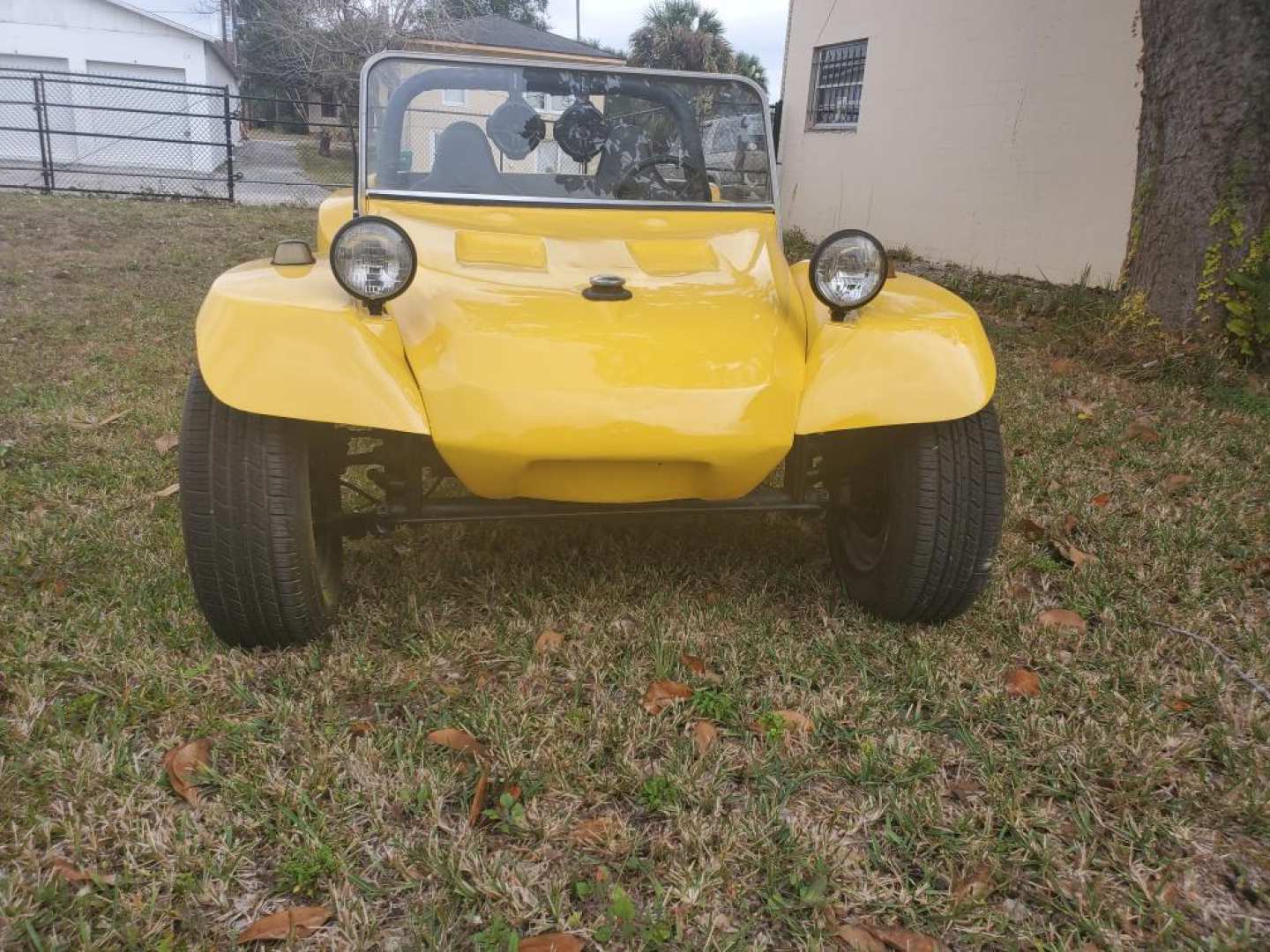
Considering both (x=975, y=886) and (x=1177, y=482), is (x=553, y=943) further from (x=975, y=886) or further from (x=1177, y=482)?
(x=1177, y=482)

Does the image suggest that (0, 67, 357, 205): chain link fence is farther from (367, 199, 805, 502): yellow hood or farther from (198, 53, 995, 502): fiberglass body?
(367, 199, 805, 502): yellow hood

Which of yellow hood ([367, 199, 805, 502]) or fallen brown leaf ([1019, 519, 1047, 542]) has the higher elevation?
yellow hood ([367, 199, 805, 502])

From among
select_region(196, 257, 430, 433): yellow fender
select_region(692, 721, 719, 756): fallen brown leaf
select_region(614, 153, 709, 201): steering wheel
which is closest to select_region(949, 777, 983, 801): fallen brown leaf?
select_region(692, 721, 719, 756): fallen brown leaf

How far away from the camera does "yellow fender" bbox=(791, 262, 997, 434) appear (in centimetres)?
220

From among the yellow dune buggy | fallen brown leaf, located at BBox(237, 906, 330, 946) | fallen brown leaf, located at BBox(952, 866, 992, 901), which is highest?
the yellow dune buggy

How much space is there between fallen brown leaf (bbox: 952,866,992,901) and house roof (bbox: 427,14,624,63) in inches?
913

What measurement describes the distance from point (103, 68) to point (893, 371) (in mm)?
28230

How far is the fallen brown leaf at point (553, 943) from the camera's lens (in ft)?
4.99

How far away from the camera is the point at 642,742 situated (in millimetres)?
2043

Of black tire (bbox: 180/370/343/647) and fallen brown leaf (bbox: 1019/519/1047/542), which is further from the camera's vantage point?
fallen brown leaf (bbox: 1019/519/1047/542)

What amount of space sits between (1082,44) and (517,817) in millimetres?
7592

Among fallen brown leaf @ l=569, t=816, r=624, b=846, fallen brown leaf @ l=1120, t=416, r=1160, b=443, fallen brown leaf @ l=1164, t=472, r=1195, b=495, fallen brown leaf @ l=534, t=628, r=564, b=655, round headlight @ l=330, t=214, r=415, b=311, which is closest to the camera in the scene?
fallen brown leaf @ l=569, t=816, r=624, b=846

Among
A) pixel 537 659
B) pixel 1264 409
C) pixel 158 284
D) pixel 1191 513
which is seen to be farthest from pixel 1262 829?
pixel 158 284

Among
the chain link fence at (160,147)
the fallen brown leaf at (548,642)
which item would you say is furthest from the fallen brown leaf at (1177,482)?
the chain link fence at (160,147)
